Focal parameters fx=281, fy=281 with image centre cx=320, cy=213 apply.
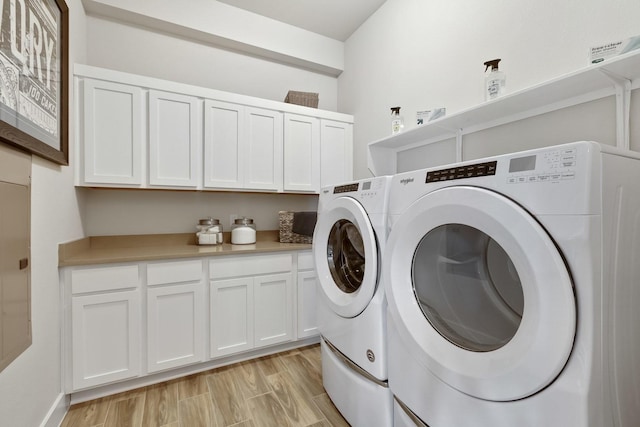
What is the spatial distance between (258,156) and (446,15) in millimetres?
1630

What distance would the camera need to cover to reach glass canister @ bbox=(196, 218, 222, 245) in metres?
2.22

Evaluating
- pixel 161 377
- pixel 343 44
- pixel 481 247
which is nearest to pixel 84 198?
Answer: pixel 161 377

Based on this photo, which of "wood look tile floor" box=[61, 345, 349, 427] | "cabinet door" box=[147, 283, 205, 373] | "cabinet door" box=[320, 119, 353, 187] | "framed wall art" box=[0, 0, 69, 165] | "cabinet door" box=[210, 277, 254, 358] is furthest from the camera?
"cabinet door" box=[320, 119, 353, 187]

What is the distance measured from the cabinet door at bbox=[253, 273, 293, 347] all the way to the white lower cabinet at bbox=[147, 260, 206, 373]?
0.38m

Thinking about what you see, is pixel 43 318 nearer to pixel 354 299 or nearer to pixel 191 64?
pixel 354 299

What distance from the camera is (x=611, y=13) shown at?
3.70 feet

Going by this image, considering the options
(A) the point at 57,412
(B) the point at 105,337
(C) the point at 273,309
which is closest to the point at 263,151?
(C) the point at 273,309

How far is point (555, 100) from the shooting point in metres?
1.27

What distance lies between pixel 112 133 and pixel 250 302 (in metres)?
1.46

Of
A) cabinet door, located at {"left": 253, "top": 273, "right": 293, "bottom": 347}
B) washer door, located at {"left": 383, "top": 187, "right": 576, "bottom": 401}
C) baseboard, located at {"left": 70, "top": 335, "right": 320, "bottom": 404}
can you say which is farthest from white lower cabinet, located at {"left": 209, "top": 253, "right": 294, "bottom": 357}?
washer door, located at {"left": 383, "top": 187, "right": 576, "bottom": 401}

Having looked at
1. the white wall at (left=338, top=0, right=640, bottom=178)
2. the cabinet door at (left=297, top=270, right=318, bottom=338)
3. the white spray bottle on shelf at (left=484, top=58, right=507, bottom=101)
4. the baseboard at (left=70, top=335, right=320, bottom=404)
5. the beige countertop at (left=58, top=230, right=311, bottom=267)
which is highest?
the white wall at (left=338, top=0, right=640, bottom=178)

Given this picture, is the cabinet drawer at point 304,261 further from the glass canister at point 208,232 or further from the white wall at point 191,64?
the white wall at point 191,64

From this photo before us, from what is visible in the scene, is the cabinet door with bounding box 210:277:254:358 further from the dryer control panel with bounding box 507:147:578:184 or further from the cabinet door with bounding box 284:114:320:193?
the dryer control panel with bounding box 507:147:578:184

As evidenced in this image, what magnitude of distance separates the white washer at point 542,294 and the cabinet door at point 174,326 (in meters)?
1.46
